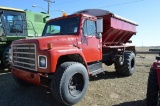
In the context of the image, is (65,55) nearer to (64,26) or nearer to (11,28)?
(64,26)

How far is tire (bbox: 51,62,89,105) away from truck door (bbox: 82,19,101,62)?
922 mm

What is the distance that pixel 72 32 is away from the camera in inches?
252

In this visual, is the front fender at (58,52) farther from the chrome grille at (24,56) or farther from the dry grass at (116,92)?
the dry grass at (116,92)

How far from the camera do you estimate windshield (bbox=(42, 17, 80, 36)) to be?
647 centimetres

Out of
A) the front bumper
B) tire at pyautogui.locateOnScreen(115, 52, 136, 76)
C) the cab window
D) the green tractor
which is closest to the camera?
the front bumper

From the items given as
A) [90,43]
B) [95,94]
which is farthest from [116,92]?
[90,43]

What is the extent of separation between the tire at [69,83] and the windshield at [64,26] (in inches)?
50.8

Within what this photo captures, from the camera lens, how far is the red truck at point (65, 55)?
518cm

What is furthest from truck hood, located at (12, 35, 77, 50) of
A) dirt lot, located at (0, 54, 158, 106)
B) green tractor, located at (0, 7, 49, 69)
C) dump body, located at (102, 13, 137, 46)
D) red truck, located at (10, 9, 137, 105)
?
green tractor, located at (0, 7, 49, 69)

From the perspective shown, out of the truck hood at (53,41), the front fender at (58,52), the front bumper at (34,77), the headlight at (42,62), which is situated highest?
the truck hood at (53,41)

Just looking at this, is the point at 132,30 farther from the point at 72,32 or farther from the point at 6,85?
the point at 6,85

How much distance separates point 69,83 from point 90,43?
188 centimetres

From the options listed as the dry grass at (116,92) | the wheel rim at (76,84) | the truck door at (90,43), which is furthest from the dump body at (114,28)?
the wheel rim at (76,84)

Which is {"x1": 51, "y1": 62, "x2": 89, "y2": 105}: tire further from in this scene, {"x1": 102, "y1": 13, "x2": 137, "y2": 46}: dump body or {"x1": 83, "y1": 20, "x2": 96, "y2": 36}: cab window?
{"x1": 102, "y1": 13, "x2": 137, "y2": 46}: dump body
